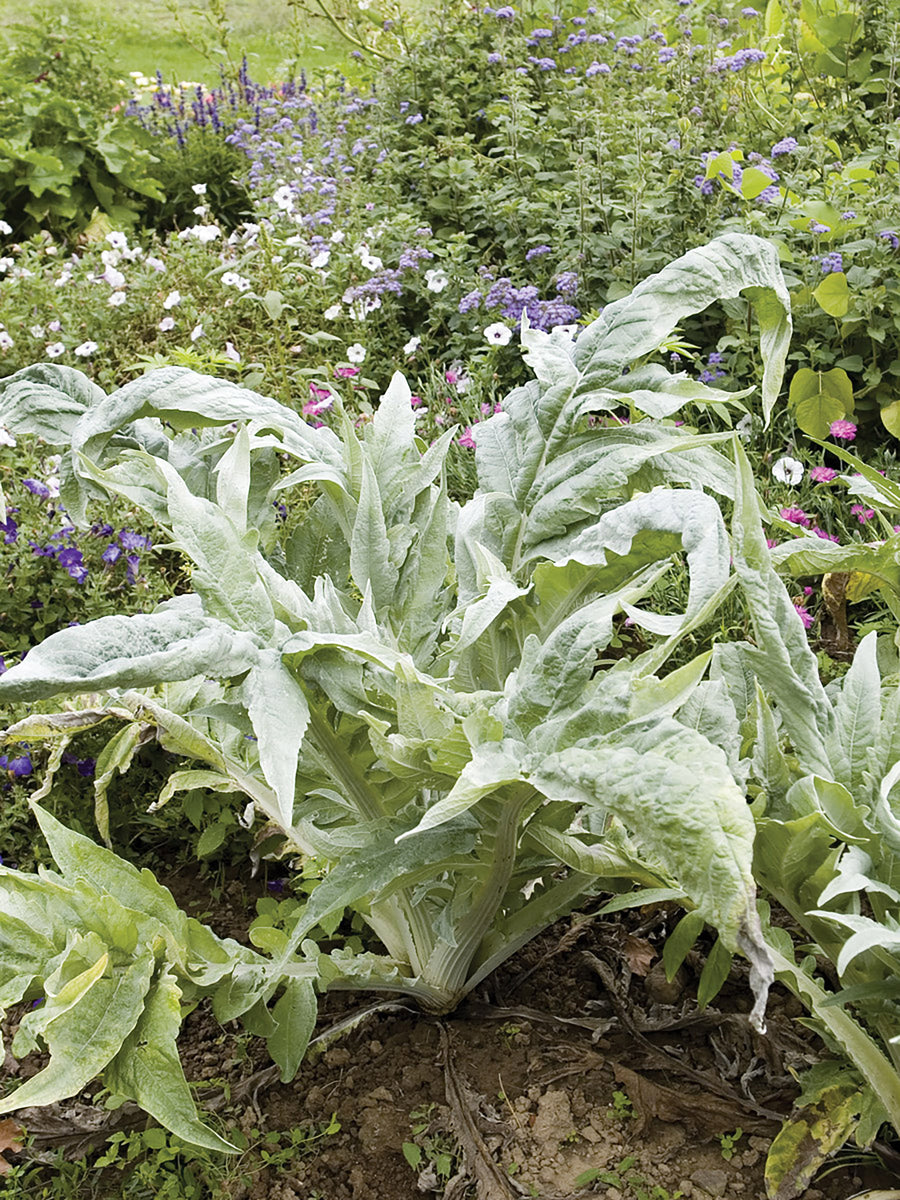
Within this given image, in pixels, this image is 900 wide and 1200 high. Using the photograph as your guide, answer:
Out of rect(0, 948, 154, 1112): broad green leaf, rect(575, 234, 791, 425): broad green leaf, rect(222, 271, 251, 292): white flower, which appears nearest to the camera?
rect(0, 948, 154, 1112): broad green leaf

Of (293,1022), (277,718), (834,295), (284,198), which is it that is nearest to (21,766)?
(293,1022)

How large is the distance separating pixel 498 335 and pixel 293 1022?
8.22 ft

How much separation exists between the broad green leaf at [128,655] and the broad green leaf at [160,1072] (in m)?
0.41

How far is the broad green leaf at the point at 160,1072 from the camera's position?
1350mm

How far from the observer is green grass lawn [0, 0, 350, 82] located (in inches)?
390

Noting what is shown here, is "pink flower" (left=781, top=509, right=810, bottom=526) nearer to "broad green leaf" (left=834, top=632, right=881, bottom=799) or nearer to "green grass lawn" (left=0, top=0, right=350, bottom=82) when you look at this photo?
"broad green leaf" (left=834, top=632, right=881, bottom=799)

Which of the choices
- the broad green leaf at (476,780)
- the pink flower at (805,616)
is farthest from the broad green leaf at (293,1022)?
the pink flower at (805,616)

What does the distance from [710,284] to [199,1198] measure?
1.57 m

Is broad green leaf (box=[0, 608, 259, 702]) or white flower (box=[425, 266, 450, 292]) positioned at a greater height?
broad green leaf (box=[0, 608, 259, 702])

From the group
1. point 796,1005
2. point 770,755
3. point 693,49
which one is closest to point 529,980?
point 796,1005

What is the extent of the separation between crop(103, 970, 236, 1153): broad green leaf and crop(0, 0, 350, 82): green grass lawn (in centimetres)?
851

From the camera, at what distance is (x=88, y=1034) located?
1.38 meters

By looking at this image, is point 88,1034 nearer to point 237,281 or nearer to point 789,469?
point 789,469

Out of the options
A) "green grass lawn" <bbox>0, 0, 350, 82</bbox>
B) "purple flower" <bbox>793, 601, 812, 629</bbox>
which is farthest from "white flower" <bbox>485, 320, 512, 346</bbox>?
"green grass lawn" <bbox>0, 0, 350, 82</bbox>
